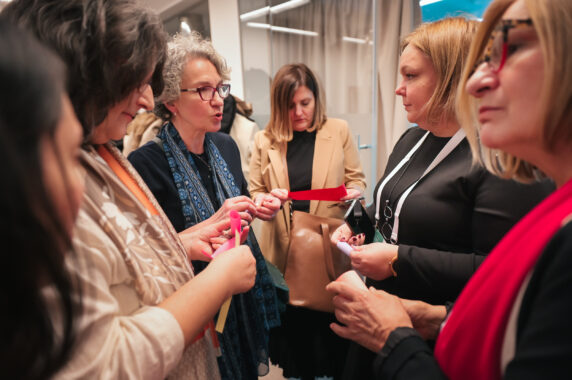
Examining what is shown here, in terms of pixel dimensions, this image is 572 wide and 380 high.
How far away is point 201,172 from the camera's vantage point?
1.66m

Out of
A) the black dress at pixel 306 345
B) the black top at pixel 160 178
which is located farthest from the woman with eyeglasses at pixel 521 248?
the black dress at pixel 306 345

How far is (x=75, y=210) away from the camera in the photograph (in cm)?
49

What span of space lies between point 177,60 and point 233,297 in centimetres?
116

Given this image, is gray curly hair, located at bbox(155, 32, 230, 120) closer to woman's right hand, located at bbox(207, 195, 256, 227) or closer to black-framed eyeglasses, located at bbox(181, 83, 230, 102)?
black-framed eyeglasses, located at bbox(181, 83, 230, 102)

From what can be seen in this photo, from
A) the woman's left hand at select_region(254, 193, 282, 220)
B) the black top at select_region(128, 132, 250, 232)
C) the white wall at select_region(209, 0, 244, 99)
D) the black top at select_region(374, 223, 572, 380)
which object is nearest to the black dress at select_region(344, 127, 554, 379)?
the black top at select_region(374, 223, 572, 380)

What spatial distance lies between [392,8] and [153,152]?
2.58 m

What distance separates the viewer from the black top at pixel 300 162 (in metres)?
2.37

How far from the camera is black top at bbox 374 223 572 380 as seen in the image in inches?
18.3

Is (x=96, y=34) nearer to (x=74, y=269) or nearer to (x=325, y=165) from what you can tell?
(x=74, y=269)

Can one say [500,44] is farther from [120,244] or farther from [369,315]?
[120,244]

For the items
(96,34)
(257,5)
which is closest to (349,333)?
(96,34)

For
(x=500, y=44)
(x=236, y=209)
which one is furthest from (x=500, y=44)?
(x=236, y=209)

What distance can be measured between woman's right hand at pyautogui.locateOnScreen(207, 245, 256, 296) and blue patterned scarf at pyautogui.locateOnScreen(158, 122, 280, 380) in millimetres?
611

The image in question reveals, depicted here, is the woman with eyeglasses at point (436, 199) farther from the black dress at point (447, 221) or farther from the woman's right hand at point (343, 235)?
the woman's right hand at point (343, 235)
